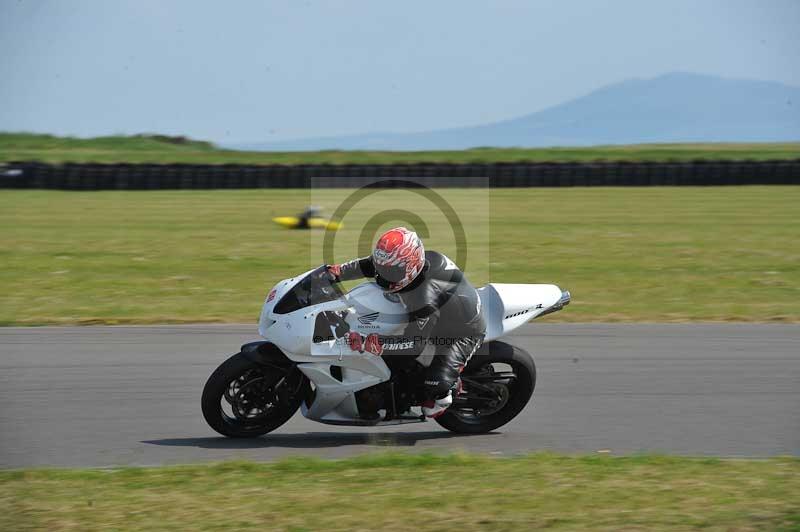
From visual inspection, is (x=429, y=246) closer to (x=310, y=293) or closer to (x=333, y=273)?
(x=333, y=273)

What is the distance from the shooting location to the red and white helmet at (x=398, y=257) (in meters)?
6.31

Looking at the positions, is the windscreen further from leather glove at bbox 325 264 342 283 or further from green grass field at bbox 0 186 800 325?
green grass field at bbox 0 186 800 325

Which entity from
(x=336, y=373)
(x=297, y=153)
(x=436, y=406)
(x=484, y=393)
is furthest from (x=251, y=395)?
(x=297, y=153)

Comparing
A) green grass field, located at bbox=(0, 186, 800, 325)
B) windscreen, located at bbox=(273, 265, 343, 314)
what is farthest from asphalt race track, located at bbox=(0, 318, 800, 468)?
green grass field, located at bbox=(0, 186, 800, 325)

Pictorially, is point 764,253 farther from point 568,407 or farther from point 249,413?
point 249,413

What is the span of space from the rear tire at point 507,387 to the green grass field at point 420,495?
2.96 feet

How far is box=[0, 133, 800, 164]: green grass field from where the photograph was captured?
4716 cm

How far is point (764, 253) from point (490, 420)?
12137 millimetres

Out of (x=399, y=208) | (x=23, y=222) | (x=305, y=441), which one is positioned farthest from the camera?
(x=399, y=208)

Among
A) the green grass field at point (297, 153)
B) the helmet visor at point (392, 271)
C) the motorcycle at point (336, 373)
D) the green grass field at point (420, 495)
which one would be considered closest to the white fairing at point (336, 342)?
the motorcycle at point (336, 373)

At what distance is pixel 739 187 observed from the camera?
32.2m

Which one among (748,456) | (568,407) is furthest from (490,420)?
(748,456)

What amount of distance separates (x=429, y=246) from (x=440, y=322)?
42.6ft

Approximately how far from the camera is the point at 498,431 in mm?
7023
